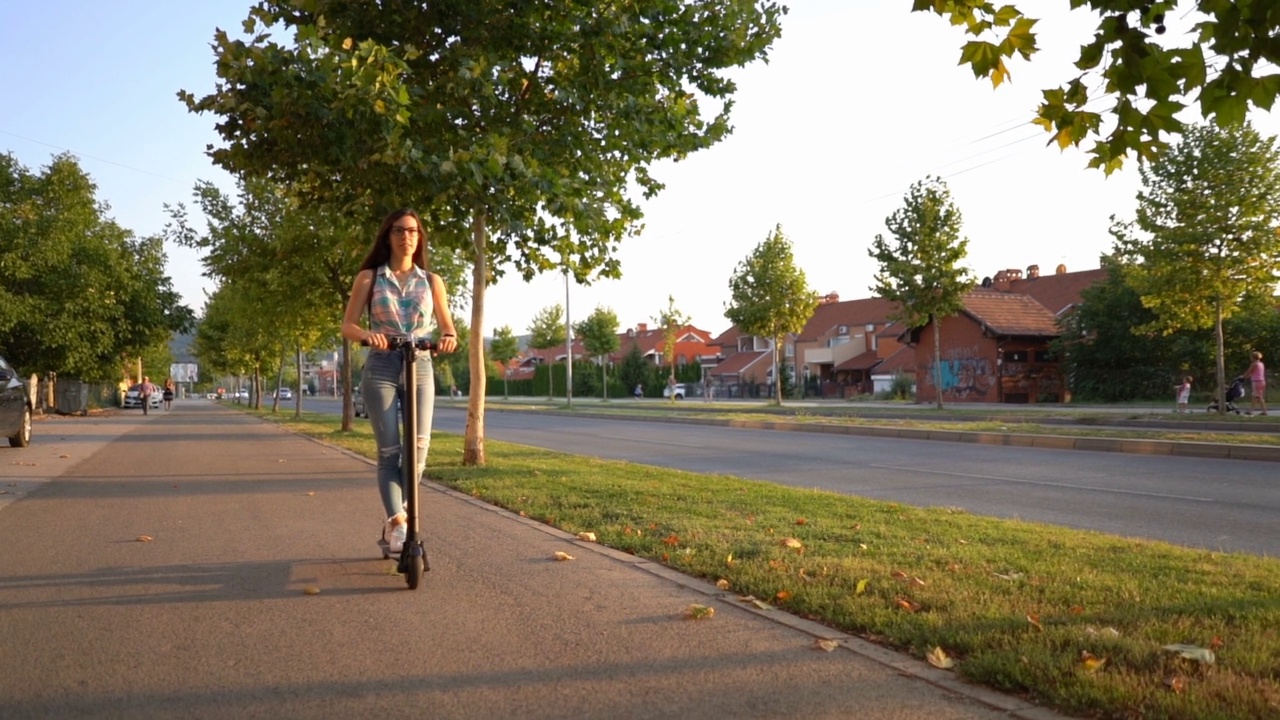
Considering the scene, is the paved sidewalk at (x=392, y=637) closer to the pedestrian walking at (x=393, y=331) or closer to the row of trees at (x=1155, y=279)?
the pedestrian walking at (x=393, y=331)

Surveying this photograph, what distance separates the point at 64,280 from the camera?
33.8 metres

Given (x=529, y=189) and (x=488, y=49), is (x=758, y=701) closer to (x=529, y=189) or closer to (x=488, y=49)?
(x=529, y=189)

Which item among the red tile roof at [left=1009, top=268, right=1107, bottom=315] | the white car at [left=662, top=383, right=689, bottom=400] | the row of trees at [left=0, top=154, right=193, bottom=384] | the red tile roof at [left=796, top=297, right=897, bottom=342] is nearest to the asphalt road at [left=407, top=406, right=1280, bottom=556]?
the row of trees at [left=0, top=154, right=193, bottom=384]

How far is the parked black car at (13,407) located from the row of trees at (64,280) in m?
16.2

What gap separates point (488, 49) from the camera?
11609mm

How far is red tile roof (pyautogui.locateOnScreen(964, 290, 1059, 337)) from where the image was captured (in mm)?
45719

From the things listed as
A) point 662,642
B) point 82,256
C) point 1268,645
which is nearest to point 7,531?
point 662,642

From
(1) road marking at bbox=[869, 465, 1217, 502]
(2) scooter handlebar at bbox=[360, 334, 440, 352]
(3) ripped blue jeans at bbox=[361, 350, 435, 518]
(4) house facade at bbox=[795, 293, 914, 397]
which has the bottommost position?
(1) road marking at bbox=[869, 465, 1217, 502]

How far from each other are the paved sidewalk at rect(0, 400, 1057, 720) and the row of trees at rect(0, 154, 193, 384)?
28657 mm

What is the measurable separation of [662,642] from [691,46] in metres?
8.96

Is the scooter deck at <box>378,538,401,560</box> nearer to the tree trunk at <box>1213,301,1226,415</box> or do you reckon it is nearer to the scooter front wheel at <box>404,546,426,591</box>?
the scooter front wheel at <box>404,546,426,591</box>

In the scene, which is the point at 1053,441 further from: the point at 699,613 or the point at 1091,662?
the point at 1091,662

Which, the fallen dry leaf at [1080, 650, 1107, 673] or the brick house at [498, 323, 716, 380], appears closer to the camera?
the fallen dry leaf at [1080, 650, 1107, 673]

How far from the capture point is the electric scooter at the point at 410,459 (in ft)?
17.3
